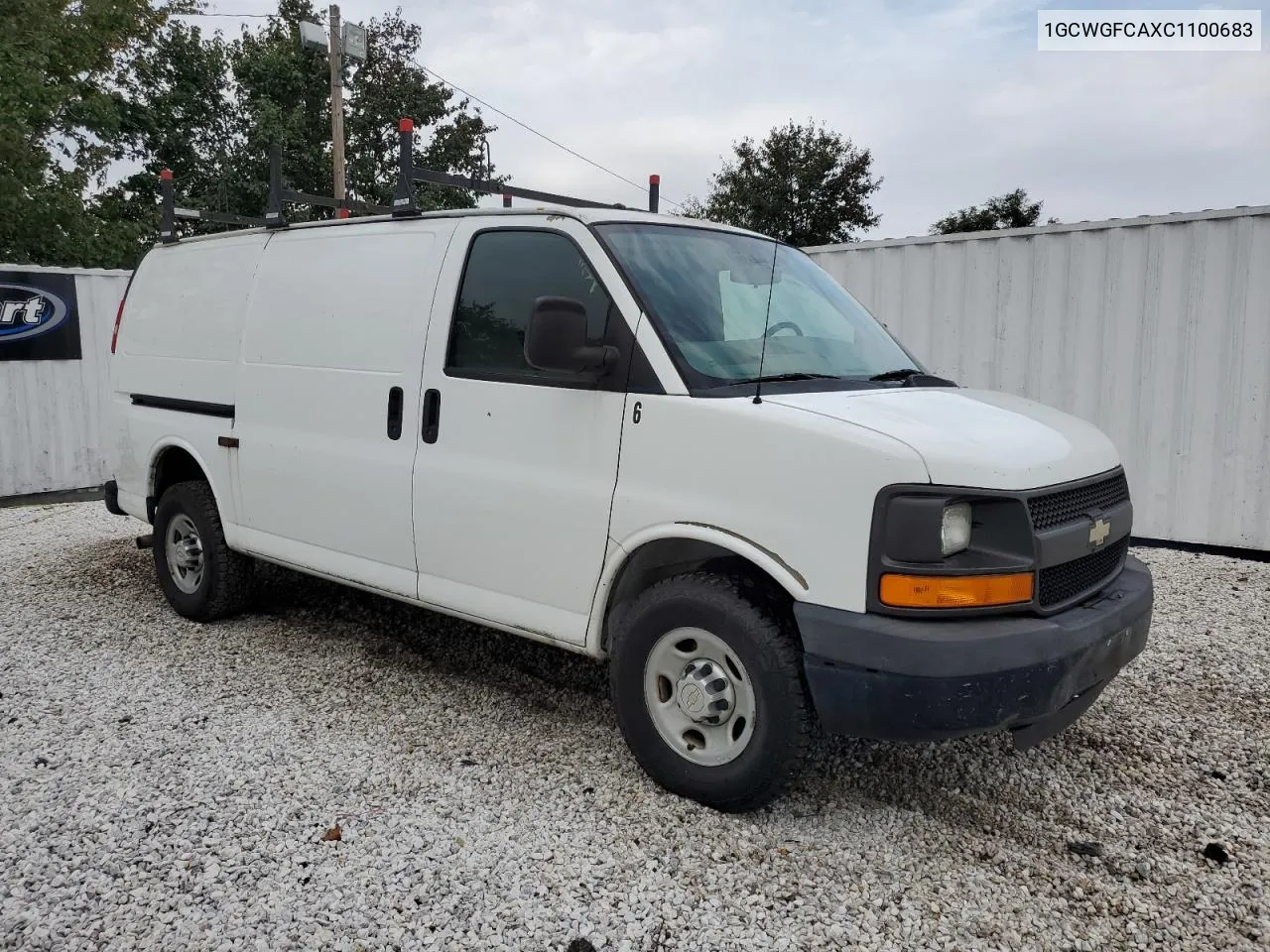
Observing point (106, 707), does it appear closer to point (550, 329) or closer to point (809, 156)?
point (550, 329)

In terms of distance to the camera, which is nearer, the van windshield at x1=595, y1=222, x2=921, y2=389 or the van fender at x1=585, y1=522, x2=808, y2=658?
the van fender at x1=585, y1=522, x2=808, y2=658

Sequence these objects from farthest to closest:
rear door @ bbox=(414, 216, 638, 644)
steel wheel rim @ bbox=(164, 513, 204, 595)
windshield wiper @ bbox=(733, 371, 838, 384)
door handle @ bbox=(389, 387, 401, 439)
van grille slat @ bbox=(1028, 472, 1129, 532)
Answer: steel wheel rim @ bbox=(164, 513, 204, 595) < door handle @ bbox=(389, 387, 401, 439) < rear door @ bbox=(414, 216, 638, 644) < windshield wiper @ bbox=(733, 371, 838, 384) < van grille slat @ bbox=(1028, 472, 1129, 532)

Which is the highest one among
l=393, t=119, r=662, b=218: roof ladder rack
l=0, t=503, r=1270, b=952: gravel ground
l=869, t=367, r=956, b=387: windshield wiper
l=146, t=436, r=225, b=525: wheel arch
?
l=393, t=119, r=662, b=218: roof ladder rack

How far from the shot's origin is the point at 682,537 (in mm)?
3271

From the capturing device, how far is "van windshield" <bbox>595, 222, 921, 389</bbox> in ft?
11.2

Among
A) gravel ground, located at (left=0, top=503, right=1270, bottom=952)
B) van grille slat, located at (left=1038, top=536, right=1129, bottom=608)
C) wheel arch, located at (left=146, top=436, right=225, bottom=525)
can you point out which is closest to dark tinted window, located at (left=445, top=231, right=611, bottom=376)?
gravel ground, located at (left=0, top=503, right=1270, bottom=952)

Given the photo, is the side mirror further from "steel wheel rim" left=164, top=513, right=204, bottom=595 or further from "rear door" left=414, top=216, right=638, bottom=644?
"steel wheel rim" left=164, top=513, right=204, bottom=595

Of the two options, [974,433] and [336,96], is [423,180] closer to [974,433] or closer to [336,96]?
[974,433]

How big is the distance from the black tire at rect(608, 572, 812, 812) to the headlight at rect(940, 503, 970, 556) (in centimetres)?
58

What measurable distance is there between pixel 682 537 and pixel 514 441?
829mm

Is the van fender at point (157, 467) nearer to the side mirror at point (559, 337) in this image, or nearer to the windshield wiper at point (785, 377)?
the side mirror at point (559, 337)

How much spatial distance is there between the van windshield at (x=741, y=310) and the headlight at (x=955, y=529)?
827 mm

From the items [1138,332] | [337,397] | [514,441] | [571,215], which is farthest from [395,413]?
[1138,332]

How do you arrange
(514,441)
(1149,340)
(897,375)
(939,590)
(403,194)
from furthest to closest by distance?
(1149,340) < (403,194) < (897,375) < (514,441) < (939,590)
